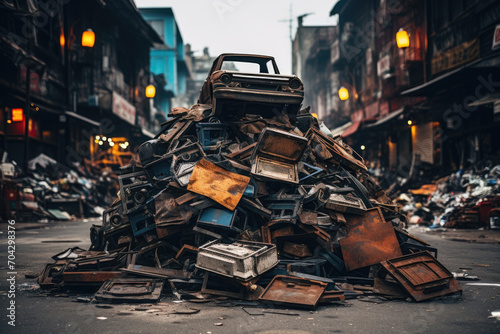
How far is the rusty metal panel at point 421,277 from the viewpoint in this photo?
5.64 metres

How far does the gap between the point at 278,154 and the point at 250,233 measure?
1.50 meters

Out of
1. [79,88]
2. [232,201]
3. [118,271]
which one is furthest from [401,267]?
[79,88]

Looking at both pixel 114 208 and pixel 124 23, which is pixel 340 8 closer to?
pixel 124 23

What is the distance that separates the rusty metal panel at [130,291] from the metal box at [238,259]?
61 cm

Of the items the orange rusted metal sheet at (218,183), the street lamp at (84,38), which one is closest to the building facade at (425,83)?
the orange rusted metal sheet at (218,183)

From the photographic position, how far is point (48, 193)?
19.5 meters

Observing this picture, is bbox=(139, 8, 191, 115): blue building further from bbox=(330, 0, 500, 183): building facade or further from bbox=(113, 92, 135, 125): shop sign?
bbox=(330, 0, 500, 183): building facade

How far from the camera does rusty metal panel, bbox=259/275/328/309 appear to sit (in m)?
5.19

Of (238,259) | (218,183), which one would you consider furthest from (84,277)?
(218,183)

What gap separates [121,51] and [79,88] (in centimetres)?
880

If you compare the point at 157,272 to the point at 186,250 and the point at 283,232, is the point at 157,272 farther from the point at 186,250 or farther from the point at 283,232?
the point at 283,232

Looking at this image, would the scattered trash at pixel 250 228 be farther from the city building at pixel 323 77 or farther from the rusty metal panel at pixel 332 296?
the city building at pixel 323 77

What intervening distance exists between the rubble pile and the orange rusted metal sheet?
1062 centimetres

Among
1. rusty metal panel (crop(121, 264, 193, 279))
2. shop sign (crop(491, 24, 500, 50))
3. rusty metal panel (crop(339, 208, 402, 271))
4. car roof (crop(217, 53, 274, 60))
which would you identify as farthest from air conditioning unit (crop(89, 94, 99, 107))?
rusty metal panel (crop(339, 208, 402, 271))
